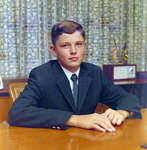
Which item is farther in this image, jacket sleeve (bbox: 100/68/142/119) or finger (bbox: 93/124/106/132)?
jacket sleeve (bbox: 100/68/142/119)

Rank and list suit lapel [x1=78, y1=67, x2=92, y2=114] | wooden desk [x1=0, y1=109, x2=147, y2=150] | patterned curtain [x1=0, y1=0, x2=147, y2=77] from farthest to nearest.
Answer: patterned curtain [x1=0, y1=0, x2=147, y2=77] < suit lapel [x1=78, y1=67, x2=92, y2=114] < wooden desk [x1=0, y1=109, x2=147, y2=150]

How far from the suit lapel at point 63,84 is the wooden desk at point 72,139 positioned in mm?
346

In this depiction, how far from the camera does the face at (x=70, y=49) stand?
1.42 m

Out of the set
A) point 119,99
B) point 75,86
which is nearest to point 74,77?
point 75,86

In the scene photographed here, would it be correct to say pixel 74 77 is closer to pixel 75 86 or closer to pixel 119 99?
pixel 75 86

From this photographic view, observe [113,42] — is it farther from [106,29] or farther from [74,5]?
[74,5]

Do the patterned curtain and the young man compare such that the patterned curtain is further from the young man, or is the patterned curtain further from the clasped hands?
the clasped hands

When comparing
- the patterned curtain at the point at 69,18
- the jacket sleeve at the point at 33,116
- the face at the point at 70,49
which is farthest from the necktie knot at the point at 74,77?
the patterned curtain at the point at 69,18

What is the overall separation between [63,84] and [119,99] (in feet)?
1.47

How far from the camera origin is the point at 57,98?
1.51 meters

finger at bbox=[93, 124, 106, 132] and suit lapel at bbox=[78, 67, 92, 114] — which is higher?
suit lapel at bbox=[78, 67, 92, 114]

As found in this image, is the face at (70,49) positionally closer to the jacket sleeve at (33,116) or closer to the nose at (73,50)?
the nose at (73,50)

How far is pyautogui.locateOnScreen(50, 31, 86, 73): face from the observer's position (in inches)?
55.8

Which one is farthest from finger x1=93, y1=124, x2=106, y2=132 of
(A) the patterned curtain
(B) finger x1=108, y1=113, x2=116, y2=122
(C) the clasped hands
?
(A) the patterned curtain
